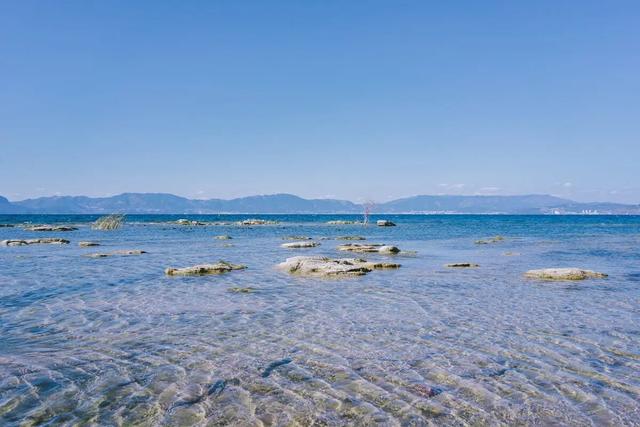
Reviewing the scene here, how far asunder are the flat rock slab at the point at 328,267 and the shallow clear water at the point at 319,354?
3.48 metres

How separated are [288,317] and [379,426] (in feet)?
26.2

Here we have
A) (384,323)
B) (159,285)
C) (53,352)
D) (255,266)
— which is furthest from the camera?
(255,266)

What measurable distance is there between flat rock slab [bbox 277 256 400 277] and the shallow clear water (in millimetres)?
3477

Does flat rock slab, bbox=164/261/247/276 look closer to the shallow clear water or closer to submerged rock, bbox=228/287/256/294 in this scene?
the shallow clear water

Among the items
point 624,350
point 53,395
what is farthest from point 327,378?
point 624,350

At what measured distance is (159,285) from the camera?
2208 centimetres

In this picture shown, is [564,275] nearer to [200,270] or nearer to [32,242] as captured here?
[200,270]

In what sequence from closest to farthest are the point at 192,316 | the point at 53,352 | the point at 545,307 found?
the point at 53,352, the point at 192,316, the point at 545,307

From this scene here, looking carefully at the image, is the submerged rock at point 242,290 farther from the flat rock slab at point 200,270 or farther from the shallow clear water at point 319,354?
the flat rock slab at point 200,270

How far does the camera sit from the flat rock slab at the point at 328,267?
25.3m

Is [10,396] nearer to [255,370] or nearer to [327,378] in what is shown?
[255,370]

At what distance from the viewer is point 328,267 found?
25.7m

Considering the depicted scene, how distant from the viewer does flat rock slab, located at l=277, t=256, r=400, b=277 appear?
25328 mm

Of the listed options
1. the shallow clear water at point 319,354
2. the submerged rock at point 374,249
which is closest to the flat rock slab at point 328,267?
the shallow clear water at point 319,354
